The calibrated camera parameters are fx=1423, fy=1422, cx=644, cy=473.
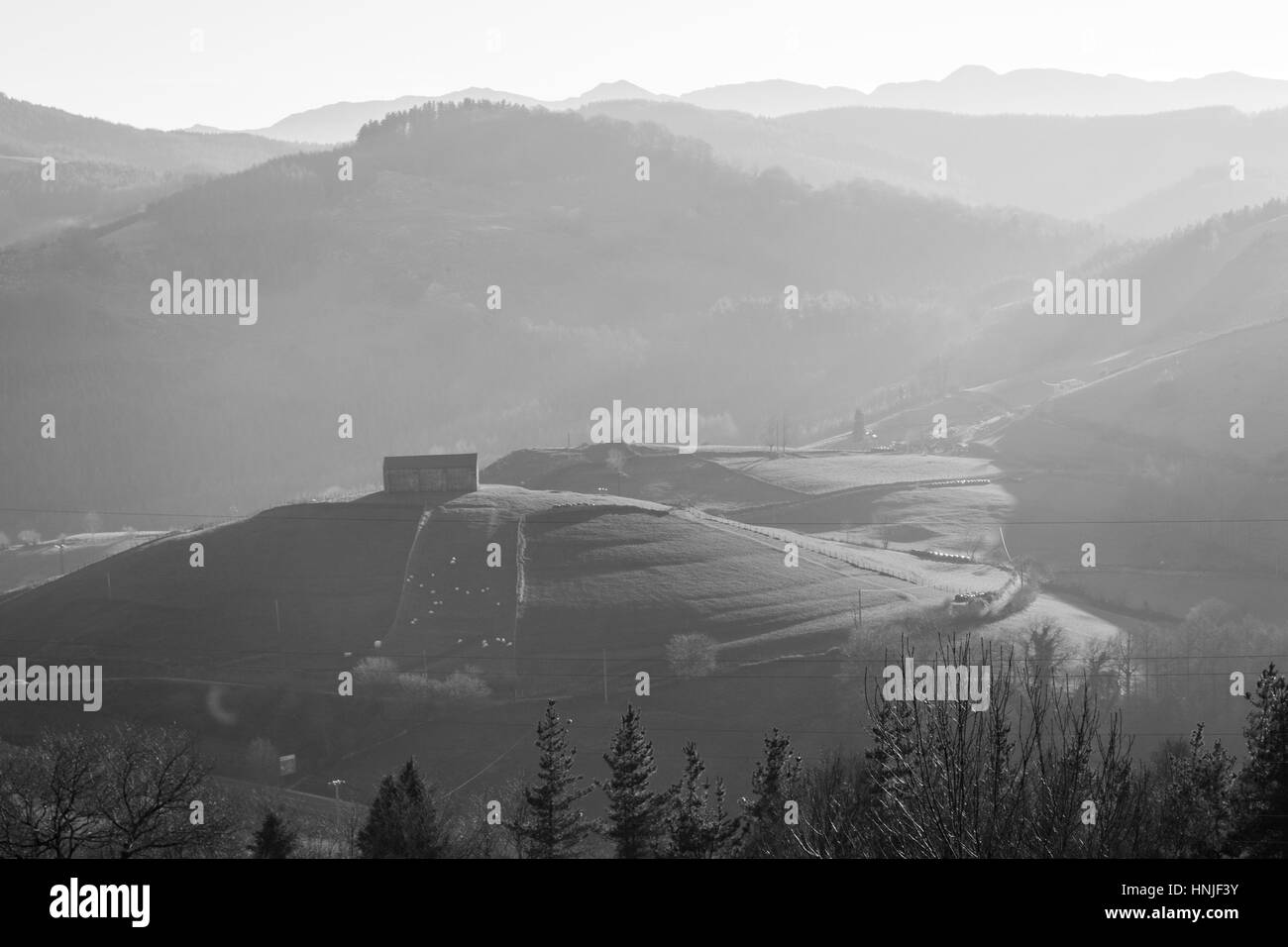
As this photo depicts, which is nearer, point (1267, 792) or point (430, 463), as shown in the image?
point (1267, 792)

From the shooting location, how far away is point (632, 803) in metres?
54.0

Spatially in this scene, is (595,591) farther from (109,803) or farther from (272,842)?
(272,842)

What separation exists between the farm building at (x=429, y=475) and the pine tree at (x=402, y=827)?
241 feet

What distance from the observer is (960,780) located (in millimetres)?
20328

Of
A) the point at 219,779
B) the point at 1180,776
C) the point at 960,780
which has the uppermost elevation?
the point at 960,780

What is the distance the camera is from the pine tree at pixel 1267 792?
32812mm

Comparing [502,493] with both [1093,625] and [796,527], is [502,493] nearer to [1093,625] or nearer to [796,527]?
[796,527]

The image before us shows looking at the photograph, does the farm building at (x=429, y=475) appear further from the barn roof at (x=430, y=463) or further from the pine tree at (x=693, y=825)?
the pine tree at (x=693, y=825)

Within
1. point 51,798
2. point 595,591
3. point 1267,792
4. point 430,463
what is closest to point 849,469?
point 430,463

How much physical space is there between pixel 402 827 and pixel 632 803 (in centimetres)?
910

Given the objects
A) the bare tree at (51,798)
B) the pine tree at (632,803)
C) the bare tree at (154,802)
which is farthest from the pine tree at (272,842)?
the pine tree at (632,803)
